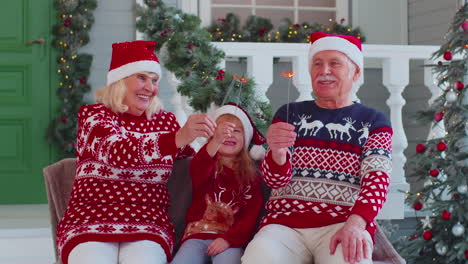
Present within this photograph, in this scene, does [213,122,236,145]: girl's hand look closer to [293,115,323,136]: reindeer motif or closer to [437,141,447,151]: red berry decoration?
[293,115,323,136]: reindeer motif

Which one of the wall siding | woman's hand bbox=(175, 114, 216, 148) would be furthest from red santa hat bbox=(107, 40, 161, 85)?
the wall siding

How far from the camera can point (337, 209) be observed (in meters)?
2.20

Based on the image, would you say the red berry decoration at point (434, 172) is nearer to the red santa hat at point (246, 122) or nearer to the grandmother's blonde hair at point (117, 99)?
the red santa hat at point (246, 122)

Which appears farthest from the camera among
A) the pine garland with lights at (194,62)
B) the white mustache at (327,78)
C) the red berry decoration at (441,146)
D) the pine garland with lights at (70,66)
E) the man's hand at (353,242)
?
the pine garland with lights at (70,66)

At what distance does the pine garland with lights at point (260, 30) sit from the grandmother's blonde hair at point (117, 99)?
8.61 ft

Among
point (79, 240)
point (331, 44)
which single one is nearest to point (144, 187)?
point (79, 240)

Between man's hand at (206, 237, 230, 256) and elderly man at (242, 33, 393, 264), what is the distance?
0.48 feet

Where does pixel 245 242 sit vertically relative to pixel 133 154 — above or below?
below

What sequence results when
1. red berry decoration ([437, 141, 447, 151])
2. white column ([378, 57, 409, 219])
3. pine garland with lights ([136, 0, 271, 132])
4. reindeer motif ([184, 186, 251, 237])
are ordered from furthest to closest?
white column ([378, 57, 409, 219])
red berry decoration ([437, 141, 447, 151])
pine garland with lights ([136, 0, 271, 132])
reindeer motif ([184, 186, 251, 237])

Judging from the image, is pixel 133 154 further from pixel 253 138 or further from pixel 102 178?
pixel 253 138

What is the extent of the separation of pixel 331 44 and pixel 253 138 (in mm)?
503

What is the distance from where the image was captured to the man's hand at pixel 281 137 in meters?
1.98

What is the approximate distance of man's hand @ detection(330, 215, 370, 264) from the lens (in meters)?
1.91

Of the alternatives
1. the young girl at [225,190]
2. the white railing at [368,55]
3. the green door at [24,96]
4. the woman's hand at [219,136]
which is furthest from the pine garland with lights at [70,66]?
the woman's hand at [219,136]
